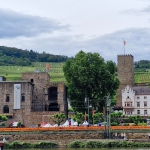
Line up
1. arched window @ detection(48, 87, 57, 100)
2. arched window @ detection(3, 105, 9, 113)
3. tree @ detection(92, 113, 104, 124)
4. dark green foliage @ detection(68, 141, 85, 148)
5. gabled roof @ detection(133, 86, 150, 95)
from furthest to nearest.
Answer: gabled roof @ detection(133, 86, 150, 95)
arched window @ detection(48, 87, 57, 100)
arched window @ detection(3, 105, 9, 113)
tree @ detection(92, 113, 104, 124)
dark green foliage @ detection(68, 141, 85, 148)

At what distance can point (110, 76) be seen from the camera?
81.3 m

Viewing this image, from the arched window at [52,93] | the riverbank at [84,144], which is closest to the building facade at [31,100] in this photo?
the arched window at [52,93]

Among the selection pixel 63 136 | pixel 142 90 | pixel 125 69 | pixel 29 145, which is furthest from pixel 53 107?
pixel 125 69

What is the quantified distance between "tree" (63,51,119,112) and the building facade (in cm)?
368

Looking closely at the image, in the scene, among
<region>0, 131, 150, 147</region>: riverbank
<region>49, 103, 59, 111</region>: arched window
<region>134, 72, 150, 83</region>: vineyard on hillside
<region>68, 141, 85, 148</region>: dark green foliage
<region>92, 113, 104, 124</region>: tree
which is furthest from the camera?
<region>134, 72, 150, 83</region>: vineyard on hillside

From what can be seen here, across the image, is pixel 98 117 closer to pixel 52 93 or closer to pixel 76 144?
pixel 52 93

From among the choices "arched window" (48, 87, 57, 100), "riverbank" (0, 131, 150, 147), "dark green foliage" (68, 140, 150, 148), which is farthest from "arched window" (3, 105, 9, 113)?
"dark green foliage" (68, 140, 150, 148)

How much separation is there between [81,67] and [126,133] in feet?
76.6

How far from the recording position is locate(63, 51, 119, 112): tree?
80.2 m

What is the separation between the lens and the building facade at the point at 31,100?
8044 cm

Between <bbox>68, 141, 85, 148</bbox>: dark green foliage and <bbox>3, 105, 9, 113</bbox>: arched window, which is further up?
<bbox>3, 105, 9, 113</bbox>: arched window

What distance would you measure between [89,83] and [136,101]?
25.2 m

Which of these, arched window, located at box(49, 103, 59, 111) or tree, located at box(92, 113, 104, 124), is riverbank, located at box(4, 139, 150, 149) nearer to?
tree, located at box(92, 113, 104, 124)

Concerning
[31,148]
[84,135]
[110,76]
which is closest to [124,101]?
[110,76]
